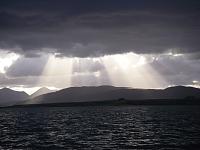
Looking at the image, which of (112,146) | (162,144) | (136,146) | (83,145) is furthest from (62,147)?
(162,144)

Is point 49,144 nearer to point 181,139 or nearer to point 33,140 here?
point 33,140

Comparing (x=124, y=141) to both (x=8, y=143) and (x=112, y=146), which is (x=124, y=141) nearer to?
(x=112, y=146)

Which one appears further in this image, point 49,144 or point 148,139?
point 148,139

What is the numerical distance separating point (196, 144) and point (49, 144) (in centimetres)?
2760

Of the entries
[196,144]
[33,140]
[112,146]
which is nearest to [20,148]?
[33,140]

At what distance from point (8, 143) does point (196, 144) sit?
36.4m

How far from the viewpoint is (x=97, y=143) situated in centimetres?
6931

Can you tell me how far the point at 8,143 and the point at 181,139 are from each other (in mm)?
34929

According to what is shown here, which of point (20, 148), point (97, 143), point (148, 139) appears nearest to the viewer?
point (20, 148)

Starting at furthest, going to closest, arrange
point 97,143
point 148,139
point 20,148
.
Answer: point 148,139 < point 97,143 < point 20,148

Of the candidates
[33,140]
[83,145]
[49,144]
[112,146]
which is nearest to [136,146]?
[112,146]

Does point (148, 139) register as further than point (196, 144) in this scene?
Yes

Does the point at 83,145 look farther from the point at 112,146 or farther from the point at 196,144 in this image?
the point at 196,144

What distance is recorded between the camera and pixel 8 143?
7175 cm
